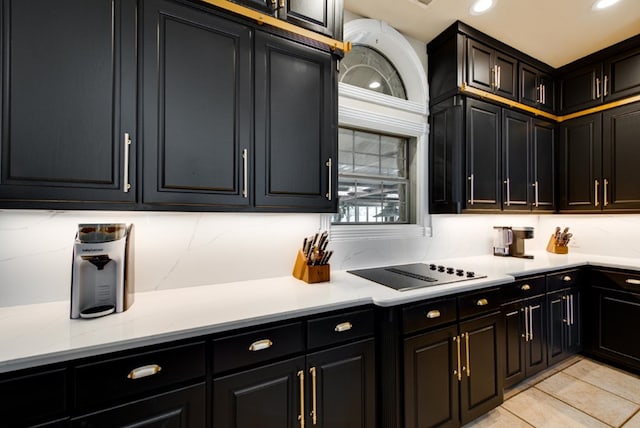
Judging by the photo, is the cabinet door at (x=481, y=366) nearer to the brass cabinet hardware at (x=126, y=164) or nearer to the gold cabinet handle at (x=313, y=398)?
the gold cabinet handle at (x=313, y=398)

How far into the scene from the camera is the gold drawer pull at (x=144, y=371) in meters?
0.99

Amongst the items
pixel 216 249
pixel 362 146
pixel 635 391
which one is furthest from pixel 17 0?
pixel 635 391

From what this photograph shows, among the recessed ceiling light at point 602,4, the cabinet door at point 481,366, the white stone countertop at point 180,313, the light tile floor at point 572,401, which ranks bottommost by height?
the light tile floor at point 572,401

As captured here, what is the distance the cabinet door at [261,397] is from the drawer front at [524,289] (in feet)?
5.07

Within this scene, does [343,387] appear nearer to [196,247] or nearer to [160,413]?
[160,413]

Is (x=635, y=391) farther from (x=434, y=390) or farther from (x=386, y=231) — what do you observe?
(x=386, y=231)

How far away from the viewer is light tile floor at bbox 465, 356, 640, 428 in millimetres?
1826

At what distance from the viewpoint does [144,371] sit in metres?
1.00

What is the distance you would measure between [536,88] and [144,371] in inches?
150

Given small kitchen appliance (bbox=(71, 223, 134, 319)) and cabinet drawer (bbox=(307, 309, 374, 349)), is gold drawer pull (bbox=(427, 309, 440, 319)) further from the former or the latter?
small kitchen appliance (bbox=(71, 223, 134, 319))

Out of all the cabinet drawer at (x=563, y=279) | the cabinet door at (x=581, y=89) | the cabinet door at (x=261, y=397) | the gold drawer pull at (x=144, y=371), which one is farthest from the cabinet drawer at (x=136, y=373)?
the cabinet door at (x=581, y=89)

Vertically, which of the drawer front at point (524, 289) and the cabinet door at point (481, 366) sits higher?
the drawer front at point (524, 289)

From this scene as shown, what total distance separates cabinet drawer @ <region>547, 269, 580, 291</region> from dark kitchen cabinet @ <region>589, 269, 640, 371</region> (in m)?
0.18

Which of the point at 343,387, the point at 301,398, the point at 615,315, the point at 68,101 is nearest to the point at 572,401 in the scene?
the point at 615,315
